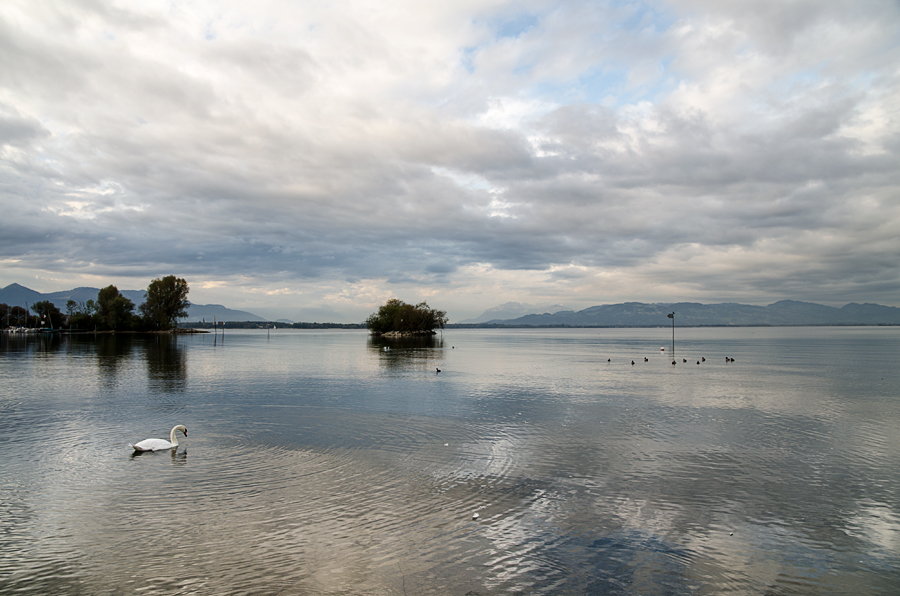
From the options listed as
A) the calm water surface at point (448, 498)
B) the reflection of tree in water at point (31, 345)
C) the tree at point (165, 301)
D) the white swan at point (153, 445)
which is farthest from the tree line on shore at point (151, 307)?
the white swan at point (153, 445)

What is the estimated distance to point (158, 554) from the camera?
1045 centimetres

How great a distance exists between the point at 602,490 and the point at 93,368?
54818 millimetres

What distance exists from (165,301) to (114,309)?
1656 centimetres

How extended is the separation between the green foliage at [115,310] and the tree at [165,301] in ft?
16.7

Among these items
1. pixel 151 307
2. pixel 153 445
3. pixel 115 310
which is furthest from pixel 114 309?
pixel 153 445

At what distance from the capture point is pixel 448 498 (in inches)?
552

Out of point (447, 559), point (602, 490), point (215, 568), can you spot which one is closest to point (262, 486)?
point (215, 568)

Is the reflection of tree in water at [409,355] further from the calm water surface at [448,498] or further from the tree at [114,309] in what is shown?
the tree at [114,309]

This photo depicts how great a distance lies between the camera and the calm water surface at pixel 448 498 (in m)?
9.80

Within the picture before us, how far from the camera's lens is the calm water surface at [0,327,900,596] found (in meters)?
9.80

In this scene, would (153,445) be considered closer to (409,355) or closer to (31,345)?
(409,355)

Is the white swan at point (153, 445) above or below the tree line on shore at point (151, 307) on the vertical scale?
below

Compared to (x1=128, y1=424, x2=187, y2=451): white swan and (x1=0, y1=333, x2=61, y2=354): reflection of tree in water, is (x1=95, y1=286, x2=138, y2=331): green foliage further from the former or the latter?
(x1=128, y1=424, x2=187, y2=451): white swan

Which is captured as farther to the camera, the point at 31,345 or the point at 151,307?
the point at 151,307
